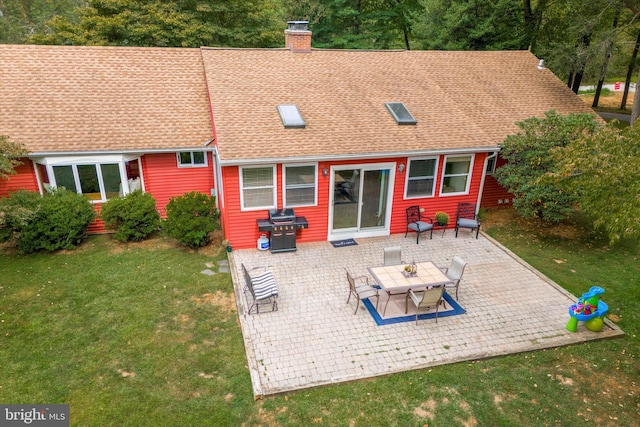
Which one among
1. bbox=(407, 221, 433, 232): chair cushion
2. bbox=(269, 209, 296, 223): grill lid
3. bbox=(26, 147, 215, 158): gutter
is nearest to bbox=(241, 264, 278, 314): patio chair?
bbox=(269, 209, 296, 223): grill lid

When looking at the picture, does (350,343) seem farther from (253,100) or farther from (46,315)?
(253,100)

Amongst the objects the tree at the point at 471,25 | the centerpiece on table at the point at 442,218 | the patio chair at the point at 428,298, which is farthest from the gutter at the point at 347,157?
the tree at the point at 471,25

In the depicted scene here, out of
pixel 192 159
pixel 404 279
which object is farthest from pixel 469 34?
pixel 404 279

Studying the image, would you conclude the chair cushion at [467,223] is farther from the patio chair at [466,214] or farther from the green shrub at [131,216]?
the green shrub at [131,216]

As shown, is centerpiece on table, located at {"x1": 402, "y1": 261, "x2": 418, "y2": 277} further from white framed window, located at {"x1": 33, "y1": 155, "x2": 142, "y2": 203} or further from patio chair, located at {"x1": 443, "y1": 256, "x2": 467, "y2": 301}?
white framed window, located at {"x1": 33, "y1": 155, "x2": 142, "y2": 203}

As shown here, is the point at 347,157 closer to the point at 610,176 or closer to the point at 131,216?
the point at 610,176
